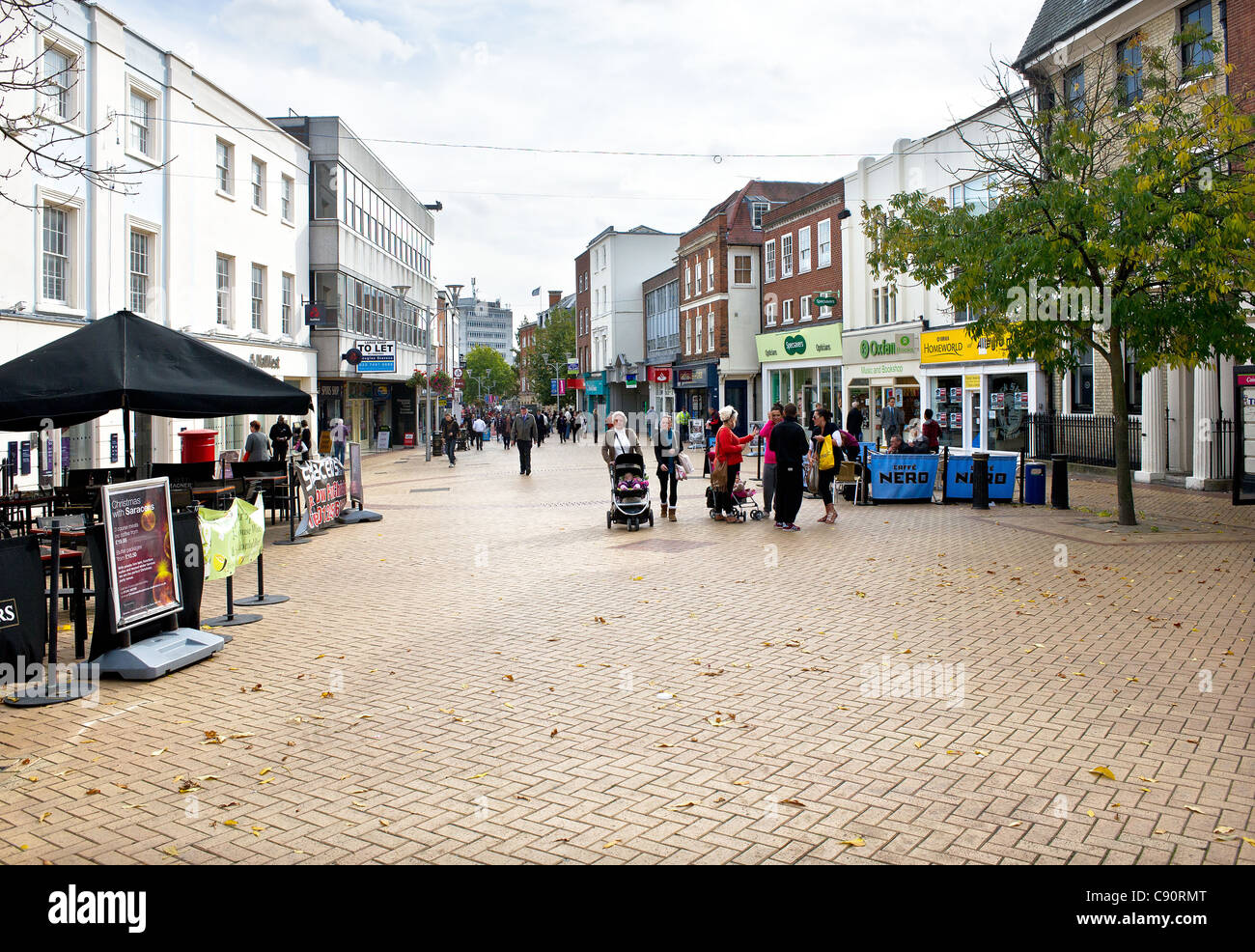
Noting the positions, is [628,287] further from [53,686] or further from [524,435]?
[53,686]

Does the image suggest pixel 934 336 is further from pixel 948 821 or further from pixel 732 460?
pixel 948 821

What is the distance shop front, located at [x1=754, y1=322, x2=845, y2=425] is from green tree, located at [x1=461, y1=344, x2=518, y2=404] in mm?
91943

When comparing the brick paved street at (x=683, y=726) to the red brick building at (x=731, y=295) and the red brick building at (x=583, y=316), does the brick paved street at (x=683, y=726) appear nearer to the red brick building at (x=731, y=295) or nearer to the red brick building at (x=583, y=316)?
the red brick building at (x=731, y=295)

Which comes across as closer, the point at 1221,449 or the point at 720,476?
the point at 720,476

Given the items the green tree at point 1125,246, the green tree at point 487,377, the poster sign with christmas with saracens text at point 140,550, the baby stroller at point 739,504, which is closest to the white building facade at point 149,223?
the poster sign with christmas with saracens text at point 140,550

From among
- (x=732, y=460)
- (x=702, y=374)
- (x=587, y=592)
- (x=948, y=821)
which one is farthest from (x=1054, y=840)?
(x=702, y=374)

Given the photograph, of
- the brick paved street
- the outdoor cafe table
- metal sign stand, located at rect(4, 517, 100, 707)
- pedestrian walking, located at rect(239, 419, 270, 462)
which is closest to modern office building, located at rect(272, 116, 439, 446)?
pedestrian walking, located at rect(239, 419, 270, 462)

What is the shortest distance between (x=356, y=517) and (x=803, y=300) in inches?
1195

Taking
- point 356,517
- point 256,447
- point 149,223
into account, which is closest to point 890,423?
point 356,517

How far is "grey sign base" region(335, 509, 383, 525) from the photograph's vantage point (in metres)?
17.1

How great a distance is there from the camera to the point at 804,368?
1748 inches

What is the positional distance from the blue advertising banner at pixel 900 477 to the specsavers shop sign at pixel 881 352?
49.8 ft

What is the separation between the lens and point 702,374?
52.8m
